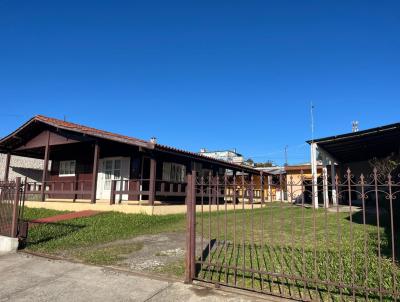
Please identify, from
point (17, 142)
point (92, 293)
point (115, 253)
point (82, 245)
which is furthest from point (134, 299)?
point (17, 142)

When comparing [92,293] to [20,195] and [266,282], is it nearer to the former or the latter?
[266,282]

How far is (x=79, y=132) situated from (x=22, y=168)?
1371 cm

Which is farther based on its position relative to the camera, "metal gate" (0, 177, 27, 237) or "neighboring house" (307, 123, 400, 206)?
"neighboring house" (307, 123, 400, 206)

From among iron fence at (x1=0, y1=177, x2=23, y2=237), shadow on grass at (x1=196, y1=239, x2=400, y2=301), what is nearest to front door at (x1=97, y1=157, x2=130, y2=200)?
iron fence at (x1=0, y1=177, x2=23, y2=237)

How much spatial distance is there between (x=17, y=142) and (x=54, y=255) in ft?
48.6

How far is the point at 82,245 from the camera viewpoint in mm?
8258

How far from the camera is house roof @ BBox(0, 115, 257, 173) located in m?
13.5

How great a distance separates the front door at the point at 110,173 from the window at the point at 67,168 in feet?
10.1

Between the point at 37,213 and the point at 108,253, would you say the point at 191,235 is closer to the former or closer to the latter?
the point at 108,253

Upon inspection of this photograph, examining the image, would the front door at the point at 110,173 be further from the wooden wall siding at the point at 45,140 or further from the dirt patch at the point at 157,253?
the dirt patch at the point at 157,253

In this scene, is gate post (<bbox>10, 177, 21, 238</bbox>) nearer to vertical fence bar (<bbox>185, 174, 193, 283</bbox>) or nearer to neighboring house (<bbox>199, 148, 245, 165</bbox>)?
vertical fence bar (<bbox>185, 174, 193, 283</bbox>)

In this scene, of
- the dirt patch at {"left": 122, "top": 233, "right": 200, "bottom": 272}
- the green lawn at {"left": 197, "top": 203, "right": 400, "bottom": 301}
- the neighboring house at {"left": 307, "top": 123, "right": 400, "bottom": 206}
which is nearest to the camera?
the green lawn at {"left": 197, "top": 203, "right": 400, "bottom": 301}

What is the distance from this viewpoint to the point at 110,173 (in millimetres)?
17875

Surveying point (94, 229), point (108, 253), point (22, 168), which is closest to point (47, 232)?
point (94, 229)
